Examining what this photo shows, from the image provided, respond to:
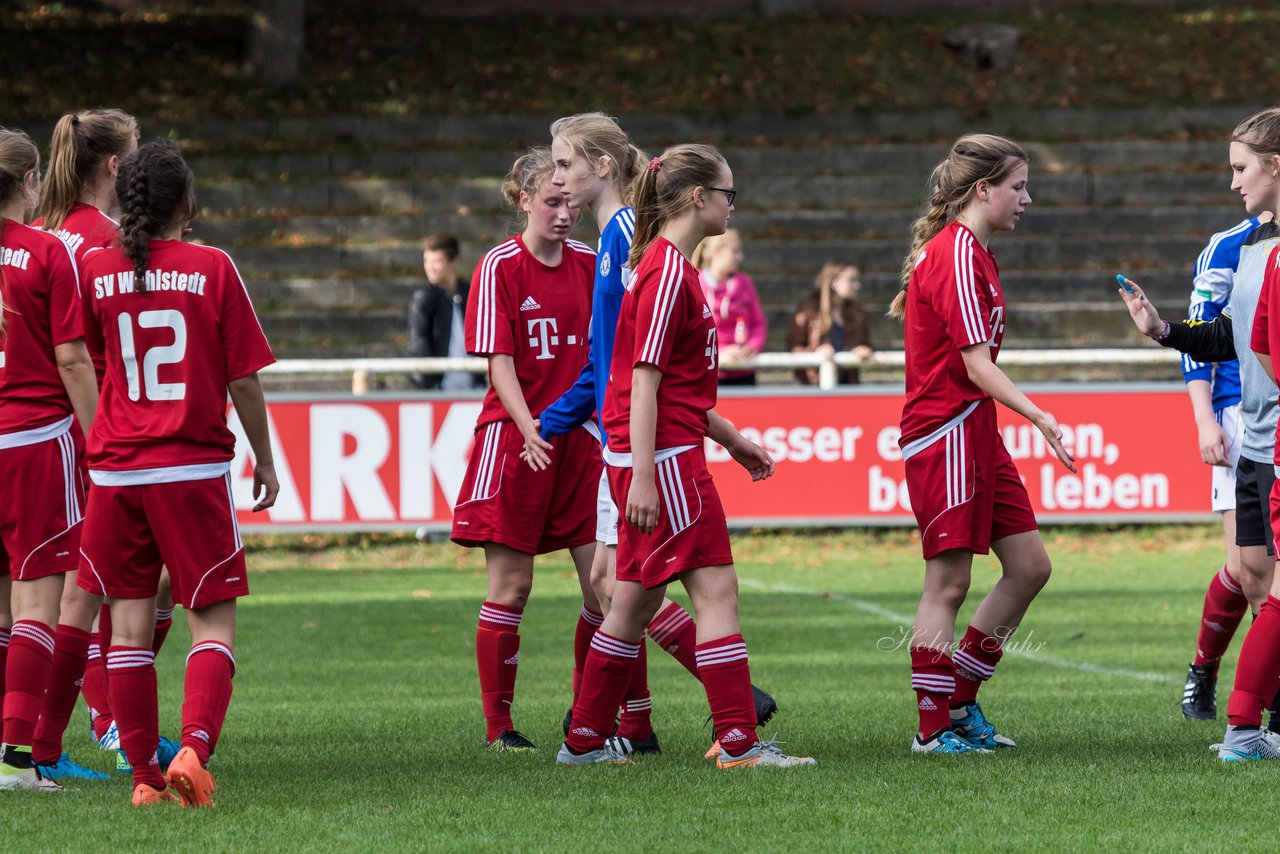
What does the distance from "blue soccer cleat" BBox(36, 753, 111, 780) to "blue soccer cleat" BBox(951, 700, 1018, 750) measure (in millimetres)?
2960

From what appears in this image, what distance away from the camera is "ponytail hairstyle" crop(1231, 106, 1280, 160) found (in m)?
6.03

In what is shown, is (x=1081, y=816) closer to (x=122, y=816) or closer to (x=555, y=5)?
(x=122, y=816)

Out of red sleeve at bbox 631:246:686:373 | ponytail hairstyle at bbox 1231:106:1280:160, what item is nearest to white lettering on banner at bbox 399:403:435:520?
red sleeve at bbox 631:246:686:373

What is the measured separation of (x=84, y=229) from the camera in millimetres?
6203

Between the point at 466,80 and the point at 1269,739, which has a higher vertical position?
the point at 466,80

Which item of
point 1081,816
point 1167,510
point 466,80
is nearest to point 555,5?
point 466,80

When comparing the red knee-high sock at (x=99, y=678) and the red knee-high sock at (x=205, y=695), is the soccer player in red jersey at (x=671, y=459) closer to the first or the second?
the red knee-high sock at (x=205, y=695)

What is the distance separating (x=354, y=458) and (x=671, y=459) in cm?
875

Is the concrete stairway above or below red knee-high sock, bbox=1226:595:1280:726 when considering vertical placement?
above

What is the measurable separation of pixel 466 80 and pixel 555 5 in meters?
3.38

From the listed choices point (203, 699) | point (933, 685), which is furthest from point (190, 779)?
point (933, 685)

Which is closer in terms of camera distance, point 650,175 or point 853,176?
point 650,175

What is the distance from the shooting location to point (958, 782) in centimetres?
561

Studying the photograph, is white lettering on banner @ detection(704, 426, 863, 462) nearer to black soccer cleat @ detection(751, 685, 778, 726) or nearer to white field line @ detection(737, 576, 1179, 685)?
white field line @ detection(737, 576, 1179, 685)
